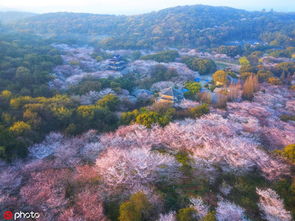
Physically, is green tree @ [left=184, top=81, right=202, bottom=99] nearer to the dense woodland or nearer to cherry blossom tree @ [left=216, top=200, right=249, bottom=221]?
the dense woodland

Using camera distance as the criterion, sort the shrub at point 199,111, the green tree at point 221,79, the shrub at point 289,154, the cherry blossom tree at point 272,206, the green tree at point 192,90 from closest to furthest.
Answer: the cherry blossom tree at point 272,206, the shrub at point 289,154, the shrub at point 199,111, the green tree at point 192,90, the green tree at point 221,79

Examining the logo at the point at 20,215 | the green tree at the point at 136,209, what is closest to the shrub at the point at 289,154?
the green tree at the point at 136,209

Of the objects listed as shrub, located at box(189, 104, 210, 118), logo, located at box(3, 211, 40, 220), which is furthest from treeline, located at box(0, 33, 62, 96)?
shrub, located at box(189, 104, 210, 118)

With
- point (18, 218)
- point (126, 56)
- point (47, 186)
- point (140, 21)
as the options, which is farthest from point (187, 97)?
point (140, 21)

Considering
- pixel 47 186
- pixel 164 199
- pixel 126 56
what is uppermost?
pixel 47 186

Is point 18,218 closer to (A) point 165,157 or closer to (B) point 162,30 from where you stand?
(A) point 165,157

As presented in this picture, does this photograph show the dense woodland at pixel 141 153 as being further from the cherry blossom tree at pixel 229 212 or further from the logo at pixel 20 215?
the logo at pixel 20 215

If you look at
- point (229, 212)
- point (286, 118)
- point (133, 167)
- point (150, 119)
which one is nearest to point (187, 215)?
point (229, 212)
